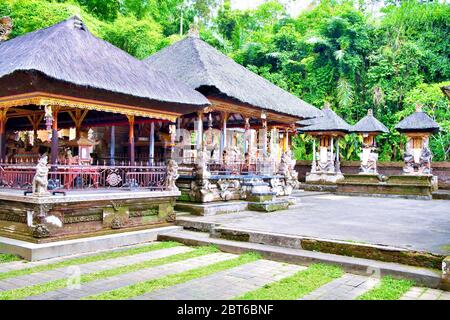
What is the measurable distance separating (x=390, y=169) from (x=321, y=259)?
67.0 ft

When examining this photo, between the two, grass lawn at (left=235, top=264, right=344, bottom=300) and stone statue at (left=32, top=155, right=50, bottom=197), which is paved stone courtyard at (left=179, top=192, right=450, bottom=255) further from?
stone statue at (left=32, top=155, right=50, bottom=197)

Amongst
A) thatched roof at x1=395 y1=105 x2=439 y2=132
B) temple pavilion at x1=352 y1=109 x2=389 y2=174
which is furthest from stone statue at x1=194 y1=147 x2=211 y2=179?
thatched roof at x1=395 y1=105 x2=439 y2=132

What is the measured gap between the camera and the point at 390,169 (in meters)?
25.4

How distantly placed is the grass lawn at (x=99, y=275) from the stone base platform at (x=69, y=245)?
65.8 inches

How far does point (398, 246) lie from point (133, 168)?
20.5 ft

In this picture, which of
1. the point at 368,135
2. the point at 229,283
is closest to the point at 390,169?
the point at 368,135

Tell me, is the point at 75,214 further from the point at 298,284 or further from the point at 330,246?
the point at 330,246

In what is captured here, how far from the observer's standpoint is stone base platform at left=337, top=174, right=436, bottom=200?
19281mm

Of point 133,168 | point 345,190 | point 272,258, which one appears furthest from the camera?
point 345,190

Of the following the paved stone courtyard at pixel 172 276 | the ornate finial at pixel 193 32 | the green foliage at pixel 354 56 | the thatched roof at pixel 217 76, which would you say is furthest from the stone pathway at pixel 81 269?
the green foliage at pixel 354 56

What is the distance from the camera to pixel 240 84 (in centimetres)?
1456

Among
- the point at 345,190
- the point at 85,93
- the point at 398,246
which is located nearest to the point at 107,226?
the point at 85,93
